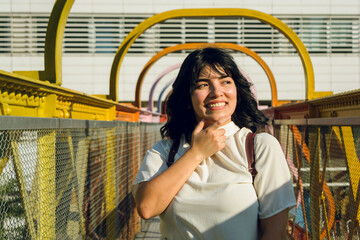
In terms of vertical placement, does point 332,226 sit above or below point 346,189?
below

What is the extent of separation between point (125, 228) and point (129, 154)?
0.92 meters

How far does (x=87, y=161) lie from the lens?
306cm

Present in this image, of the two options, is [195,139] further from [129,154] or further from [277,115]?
[277,115]

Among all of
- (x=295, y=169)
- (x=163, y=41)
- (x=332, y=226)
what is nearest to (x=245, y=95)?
(x=332, y=226)

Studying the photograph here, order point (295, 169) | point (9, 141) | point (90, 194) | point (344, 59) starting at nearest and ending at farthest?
1. point (9, 141)
2. point (90, 194)
3. point (295, 169)
4. point (344, 59)

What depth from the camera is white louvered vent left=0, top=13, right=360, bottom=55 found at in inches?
1043

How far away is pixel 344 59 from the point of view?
26.8 m

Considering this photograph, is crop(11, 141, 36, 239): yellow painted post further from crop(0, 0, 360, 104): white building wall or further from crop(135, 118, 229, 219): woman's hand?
crop(0, 0, 360, 104): white building wall

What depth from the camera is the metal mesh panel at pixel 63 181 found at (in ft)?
5.57

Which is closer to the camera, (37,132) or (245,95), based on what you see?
(37,132)

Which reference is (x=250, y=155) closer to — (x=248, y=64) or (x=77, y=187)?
(x=77, y=187)

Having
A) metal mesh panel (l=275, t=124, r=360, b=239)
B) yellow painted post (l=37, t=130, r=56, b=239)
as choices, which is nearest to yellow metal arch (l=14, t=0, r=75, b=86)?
yellow painted post (l=37, t=130, r=56, b=239)

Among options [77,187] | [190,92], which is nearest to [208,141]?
[190,92]

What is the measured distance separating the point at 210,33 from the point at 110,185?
79.9 feet
